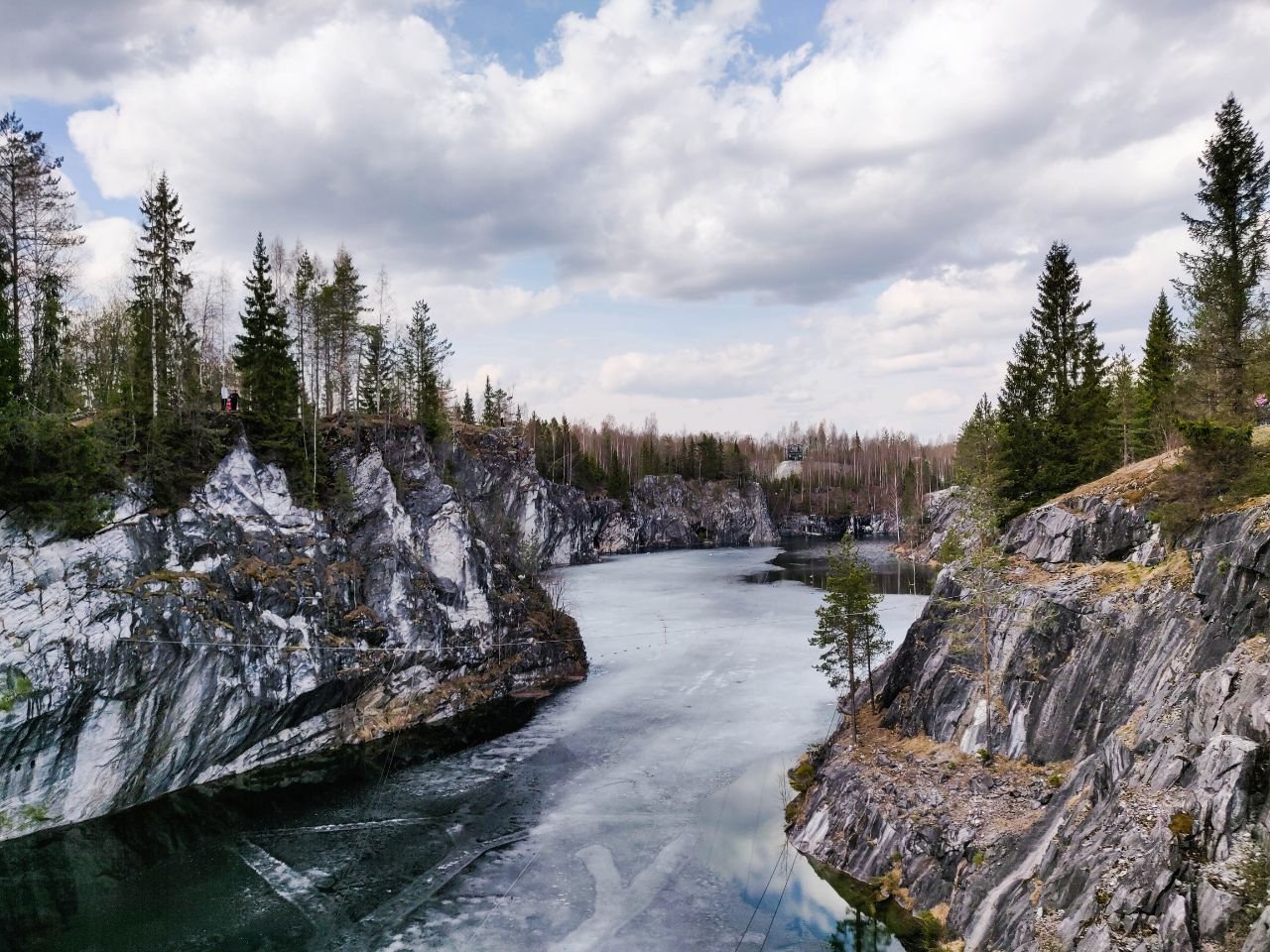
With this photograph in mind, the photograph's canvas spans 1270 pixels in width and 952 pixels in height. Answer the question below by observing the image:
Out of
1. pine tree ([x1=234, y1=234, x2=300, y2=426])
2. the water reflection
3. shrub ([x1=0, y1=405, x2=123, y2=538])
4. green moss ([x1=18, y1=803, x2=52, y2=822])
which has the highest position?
pine tree ([x1=234, y1=234, x2=300, y2=426])

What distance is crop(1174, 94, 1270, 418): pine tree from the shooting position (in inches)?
1089

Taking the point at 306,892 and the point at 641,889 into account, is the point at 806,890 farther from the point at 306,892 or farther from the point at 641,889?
the point at 306,892

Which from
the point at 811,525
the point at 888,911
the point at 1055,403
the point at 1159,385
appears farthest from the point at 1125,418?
the point at 811,525

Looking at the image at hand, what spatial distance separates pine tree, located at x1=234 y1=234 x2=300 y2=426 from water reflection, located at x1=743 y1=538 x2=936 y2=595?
1807 inches

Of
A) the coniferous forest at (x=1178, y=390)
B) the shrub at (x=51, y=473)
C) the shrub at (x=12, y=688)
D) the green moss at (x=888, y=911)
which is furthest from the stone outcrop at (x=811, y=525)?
the shrub at (x=12, y=688)

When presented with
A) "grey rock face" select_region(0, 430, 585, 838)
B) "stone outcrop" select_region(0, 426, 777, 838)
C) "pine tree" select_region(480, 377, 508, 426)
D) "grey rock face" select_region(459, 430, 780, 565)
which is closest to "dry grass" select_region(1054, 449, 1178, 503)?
"stone outcrop" select_region(0, 426, 777, 838)

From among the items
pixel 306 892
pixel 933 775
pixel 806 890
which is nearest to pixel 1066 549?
pixel 933 775

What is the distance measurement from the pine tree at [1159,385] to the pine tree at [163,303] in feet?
152

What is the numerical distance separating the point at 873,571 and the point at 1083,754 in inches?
2607

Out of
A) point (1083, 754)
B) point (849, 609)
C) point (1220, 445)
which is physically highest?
point (1220, 445)

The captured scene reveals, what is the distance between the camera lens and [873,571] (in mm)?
84062

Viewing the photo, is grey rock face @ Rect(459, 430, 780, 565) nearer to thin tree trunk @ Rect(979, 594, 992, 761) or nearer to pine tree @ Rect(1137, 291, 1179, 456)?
thin tree trunk @ Rect(979, 594, 992, 761)

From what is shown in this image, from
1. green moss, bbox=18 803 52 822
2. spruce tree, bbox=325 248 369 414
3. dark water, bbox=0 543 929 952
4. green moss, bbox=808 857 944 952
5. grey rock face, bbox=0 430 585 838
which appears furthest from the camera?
spruce tree, bbox=325 248 369 414

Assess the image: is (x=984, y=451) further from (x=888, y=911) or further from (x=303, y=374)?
(x=303, y=374)
